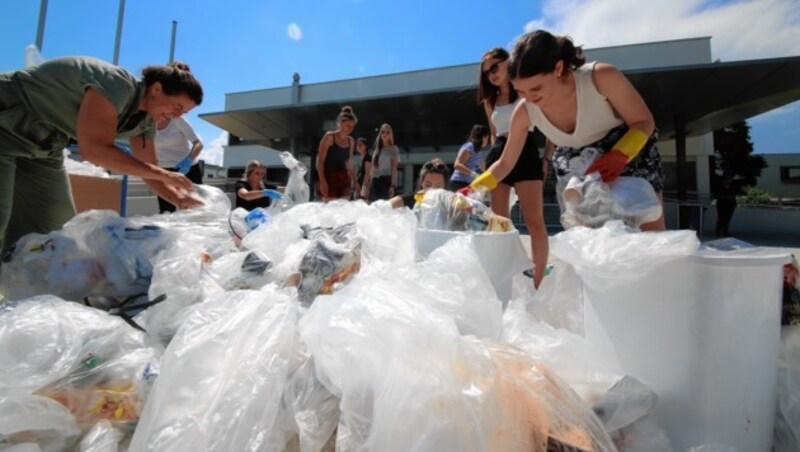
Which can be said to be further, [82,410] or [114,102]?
[114,102]

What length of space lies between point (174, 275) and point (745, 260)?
1.26m

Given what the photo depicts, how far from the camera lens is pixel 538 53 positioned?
1.15m

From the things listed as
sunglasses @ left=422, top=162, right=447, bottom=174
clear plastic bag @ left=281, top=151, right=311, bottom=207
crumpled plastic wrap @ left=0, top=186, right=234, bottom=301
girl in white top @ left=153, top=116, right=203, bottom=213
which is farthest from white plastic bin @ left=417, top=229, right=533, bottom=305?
girl in white top @ left=153, top=116, right=203, bottom=213

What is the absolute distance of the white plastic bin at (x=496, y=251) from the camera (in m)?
1.27

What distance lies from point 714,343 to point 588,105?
0.77m

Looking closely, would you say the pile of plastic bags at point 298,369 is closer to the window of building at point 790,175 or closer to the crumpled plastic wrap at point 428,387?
the crumpled plastic wrap at point 428,387

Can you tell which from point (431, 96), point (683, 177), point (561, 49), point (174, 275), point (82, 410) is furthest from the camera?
point (683, 177)

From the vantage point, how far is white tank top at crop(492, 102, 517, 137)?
2.05m

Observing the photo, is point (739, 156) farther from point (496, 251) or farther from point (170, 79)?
point (170, 79)

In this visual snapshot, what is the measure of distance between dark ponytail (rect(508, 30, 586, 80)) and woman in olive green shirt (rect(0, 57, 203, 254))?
3.57 feet

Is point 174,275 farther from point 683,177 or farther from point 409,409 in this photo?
point 683,177

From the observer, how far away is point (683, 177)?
9070mm

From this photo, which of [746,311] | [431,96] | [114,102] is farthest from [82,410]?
[431,96]

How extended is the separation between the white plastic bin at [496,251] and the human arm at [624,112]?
34 cm
